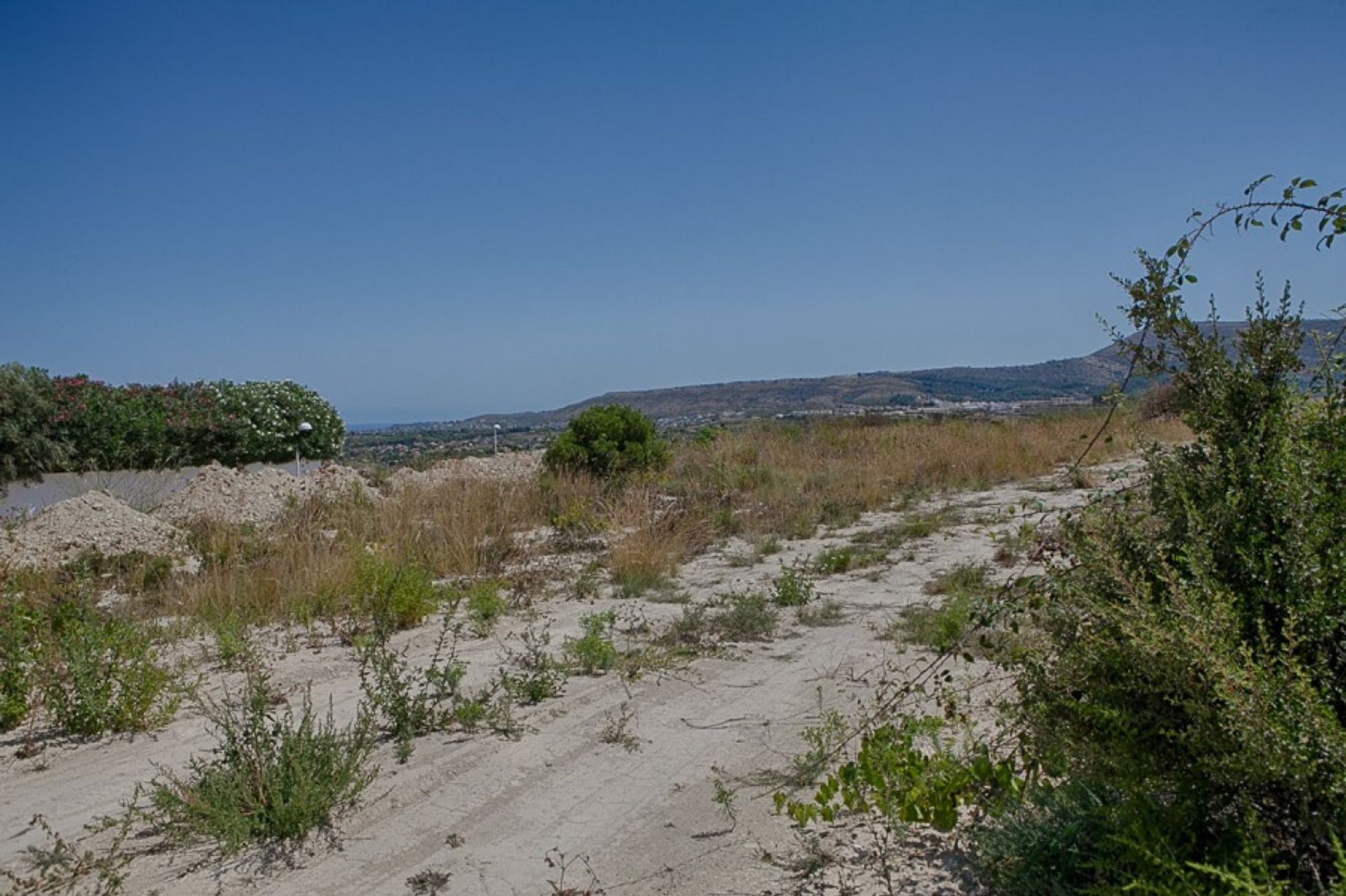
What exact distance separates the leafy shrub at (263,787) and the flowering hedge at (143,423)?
1075 centimetres

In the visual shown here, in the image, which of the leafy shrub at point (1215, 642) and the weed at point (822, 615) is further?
the weed at point (822, 615)

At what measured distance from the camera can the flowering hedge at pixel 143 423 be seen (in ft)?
39.8

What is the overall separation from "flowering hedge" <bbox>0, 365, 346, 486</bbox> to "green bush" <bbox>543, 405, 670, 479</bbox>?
5423mm

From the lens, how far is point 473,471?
13258 millimetres

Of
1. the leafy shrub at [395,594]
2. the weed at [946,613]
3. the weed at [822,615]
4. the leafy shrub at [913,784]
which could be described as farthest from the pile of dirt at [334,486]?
the leafy shrub at [913,784]

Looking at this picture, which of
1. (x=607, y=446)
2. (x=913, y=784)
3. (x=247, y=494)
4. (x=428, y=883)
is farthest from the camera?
(x=607, y=446)

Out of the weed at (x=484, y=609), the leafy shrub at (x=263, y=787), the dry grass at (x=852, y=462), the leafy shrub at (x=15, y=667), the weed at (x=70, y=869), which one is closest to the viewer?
the weed at (x=70, y=869)

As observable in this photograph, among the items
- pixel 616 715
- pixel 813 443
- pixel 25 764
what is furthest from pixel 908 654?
pixel 813 443

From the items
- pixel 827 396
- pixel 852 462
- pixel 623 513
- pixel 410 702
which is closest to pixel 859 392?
pixel 827 396

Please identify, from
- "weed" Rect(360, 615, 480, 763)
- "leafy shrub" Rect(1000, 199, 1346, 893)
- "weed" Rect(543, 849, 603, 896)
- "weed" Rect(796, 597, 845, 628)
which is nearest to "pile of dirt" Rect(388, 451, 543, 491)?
"weed" Rect(796, 597, 845, 628)

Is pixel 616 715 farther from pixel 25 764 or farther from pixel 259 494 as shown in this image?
pixel 259 494

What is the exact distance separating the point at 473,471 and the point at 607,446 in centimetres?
246

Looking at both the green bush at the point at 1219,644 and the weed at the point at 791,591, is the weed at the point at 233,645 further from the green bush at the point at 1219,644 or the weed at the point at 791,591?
the green bush at the point at 1219,644

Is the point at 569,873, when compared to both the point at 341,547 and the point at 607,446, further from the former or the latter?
the point at 607,446
